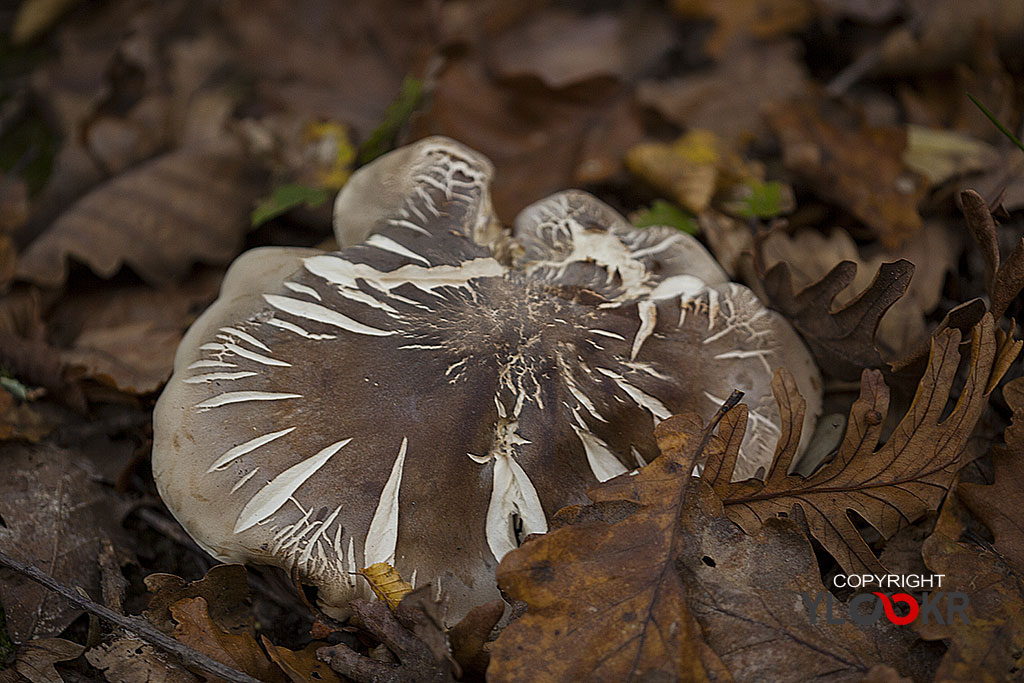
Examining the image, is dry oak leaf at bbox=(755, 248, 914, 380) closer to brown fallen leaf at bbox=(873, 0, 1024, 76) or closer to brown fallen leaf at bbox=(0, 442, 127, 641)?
brown fallen leaf at bbox=(873, 0, 1024, 76)

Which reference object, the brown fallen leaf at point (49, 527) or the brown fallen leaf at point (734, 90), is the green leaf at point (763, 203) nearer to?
the brown fallen leaf at point (734, 90)

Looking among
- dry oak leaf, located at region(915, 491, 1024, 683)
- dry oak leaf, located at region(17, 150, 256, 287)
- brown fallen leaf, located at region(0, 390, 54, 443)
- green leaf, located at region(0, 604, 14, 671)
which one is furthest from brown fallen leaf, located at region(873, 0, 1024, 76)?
green leaf, located at region(0, 604, 14, 671)

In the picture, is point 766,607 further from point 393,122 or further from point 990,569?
point 393,122

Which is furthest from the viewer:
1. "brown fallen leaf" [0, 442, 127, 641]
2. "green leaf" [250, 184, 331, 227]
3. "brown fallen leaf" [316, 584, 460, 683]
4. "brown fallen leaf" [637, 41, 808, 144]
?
"brown fallen leaf" [637, 41, 808, 144]

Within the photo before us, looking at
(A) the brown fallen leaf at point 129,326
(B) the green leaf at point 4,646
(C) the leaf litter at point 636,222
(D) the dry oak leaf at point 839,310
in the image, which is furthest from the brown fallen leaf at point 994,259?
(B) the green leaf at point 4,646

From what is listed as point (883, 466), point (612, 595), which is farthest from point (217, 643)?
point (883, 466)

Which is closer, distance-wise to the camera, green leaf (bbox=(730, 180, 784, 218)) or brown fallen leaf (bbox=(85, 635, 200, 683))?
brown fallen leaf (bbox=(85, 635, 200, 683))
